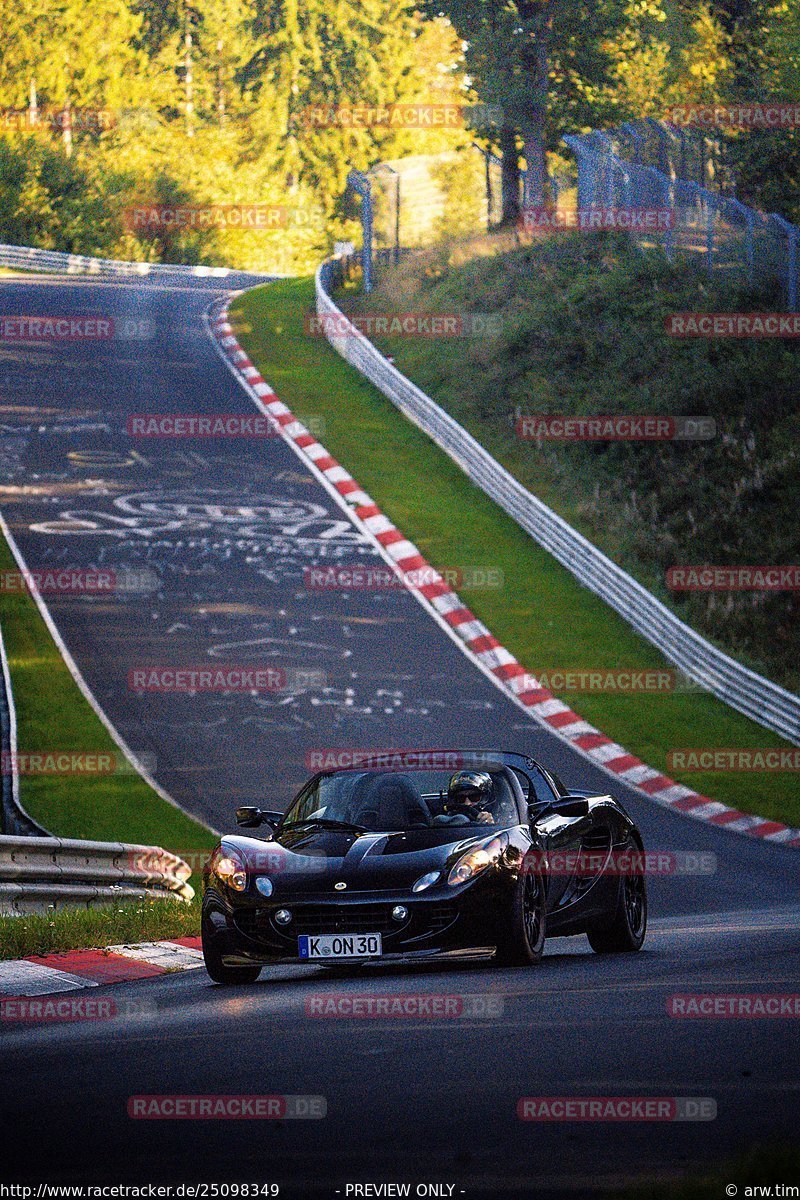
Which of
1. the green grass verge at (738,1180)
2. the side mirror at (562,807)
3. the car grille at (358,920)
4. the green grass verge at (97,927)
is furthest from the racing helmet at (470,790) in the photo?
the green grass verge at (738,1180)

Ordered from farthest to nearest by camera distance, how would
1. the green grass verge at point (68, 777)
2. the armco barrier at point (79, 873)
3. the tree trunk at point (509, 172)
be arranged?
1. the tree trunk at point (509, 172)
2. the green grass verge at point (68, 777)
3. the armco barrier at point (79, 873)

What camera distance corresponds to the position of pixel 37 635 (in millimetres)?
22516

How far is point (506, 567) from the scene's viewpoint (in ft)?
89.0

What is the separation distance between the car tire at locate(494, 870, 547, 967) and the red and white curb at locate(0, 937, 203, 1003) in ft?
6.94

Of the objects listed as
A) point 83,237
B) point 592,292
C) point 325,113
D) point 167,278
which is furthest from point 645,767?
point 325,113

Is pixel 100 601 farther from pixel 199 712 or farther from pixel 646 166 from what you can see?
pixel 646 166

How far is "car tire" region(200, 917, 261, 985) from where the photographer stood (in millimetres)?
9164

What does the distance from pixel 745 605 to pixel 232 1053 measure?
21.2 m

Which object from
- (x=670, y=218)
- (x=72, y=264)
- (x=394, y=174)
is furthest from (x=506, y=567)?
(x=72, y=264)

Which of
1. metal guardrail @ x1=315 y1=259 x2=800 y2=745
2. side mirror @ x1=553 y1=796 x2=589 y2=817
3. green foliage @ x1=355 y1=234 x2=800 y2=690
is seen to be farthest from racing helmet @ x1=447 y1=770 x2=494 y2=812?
green foliage @ x1=355 y1=234 x2=800 y2=690

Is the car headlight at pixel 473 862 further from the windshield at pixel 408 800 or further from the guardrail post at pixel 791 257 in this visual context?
the guardrail post at pixel 791 257

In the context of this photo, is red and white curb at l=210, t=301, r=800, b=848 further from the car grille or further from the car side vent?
the car grille

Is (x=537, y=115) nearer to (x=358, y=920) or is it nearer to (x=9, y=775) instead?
(x=9, y=775)

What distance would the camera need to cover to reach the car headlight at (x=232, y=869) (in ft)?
30.0
